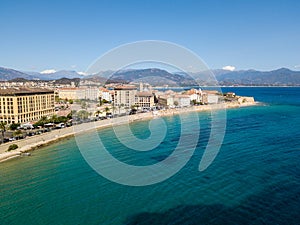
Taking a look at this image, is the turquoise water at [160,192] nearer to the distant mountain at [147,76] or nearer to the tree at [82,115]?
the distant mountain at [147,76]

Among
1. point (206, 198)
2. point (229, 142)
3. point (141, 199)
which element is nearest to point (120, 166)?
point (141, 199)

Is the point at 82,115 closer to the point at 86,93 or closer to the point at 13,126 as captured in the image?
the point at 13,126

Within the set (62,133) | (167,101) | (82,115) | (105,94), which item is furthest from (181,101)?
(62,133)

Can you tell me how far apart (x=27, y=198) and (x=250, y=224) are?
616cm

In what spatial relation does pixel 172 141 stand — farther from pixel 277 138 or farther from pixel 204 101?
pixel 204 101

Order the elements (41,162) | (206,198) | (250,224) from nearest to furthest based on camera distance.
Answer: (250,224) → (206,198) → (41,162)

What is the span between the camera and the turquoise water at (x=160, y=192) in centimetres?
660

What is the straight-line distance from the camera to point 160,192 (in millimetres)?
8055

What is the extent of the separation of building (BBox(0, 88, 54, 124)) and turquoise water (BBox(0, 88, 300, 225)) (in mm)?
8160

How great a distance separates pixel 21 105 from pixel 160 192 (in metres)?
15.6

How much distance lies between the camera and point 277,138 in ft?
51.4

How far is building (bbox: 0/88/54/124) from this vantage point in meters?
19.1

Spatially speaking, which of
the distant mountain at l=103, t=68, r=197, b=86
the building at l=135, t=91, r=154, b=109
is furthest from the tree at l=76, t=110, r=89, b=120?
A: the building at l=135, t=91, r=154, b=109

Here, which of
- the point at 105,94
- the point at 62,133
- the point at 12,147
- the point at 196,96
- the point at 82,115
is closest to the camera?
the point at 12,147
